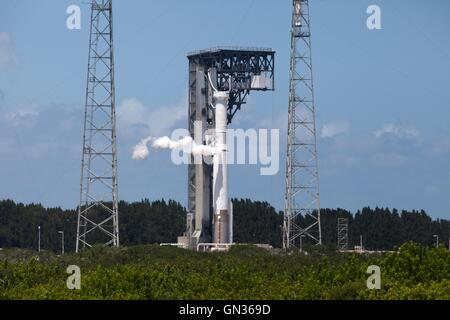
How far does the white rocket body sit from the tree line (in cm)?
4200

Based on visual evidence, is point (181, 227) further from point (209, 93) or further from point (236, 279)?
point (236, 279)

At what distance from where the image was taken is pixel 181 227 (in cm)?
18650

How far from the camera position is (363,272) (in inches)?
4055

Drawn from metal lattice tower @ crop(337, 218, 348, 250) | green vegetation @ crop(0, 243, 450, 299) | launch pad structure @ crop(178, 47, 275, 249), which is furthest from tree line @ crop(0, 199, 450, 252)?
green vegetation @ crop(0, 243, 450, 299)

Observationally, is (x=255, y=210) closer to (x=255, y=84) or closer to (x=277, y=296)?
(x=255, y=84)

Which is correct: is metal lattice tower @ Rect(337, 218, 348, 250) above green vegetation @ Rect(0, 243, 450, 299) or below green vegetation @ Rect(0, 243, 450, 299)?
above

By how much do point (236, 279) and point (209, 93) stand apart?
42786 millimetres

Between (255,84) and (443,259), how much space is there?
1782 inches

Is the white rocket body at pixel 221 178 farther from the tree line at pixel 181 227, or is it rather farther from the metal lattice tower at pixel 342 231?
the tree line at pixel 181 227

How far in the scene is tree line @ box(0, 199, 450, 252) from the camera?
18788 cm

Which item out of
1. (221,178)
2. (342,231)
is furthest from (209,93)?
(342,231)

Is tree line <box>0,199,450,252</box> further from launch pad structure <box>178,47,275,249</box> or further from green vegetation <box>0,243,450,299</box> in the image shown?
green vegetation <box>0,243,450,299</box>

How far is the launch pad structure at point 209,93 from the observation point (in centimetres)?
14488
